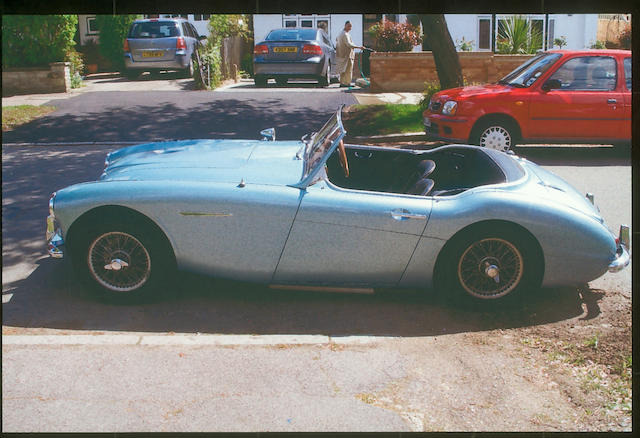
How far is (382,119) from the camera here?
1333 cm

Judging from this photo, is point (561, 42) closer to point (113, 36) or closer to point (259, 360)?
point (113, 36)

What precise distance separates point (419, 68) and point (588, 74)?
264 inches

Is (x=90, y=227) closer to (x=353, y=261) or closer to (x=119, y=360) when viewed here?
(x=119, y=360)

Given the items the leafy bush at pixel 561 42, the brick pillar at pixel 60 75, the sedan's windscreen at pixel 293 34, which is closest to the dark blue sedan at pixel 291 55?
the sedan's windscreen at pixel 293 34

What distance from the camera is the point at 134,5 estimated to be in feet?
16.8

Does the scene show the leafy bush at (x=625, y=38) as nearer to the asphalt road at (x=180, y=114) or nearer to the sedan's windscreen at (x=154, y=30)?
the asphalt road at (x=180, y=114)

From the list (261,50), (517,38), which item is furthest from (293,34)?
(517,38)

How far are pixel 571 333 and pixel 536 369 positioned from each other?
0.63 meters

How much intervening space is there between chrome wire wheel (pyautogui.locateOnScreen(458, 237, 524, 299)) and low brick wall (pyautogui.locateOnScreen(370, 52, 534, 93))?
12135 mm

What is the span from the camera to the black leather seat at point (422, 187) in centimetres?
532

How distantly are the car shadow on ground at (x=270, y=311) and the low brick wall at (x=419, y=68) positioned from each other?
11.9 meters

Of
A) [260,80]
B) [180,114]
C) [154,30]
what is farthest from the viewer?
[154,30]

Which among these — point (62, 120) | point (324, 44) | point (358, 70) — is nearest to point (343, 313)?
point (62, 120)

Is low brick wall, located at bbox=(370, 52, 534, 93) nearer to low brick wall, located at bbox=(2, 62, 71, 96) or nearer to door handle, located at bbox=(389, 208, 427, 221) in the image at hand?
low brick wall, located at bbox=(2, 62, 71, 96)
